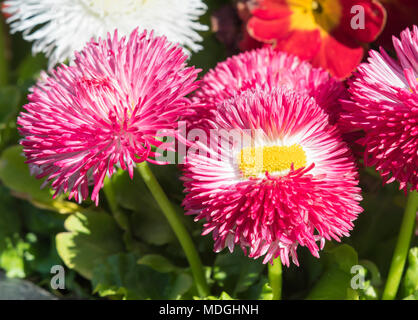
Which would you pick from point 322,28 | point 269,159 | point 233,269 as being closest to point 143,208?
point 233,269

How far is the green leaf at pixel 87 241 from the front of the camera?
0.67 metres

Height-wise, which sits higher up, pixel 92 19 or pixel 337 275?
pixel 92 19

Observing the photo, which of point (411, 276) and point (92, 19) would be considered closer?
point (411, 276)

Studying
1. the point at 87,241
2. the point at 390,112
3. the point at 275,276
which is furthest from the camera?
the point at 87,241

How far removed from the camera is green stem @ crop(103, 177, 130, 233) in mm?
681

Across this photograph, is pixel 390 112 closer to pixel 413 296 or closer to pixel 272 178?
pixel 272 178

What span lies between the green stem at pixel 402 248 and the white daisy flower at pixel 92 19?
0.38 m

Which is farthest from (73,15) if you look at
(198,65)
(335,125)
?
(335,125)

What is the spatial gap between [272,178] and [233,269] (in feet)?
0.71

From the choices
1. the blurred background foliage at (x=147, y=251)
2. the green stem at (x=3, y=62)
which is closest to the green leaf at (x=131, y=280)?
the blurred background foliage at (x=147, y=251)

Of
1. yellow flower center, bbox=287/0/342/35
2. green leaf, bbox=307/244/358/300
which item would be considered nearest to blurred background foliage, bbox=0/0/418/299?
green leaf, bbox=307/244/358/300

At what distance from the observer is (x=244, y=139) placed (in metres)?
0.51

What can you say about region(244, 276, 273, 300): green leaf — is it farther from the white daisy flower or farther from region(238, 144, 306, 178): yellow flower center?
the white daisy flower

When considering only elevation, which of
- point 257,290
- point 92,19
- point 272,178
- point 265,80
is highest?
point 92,19
